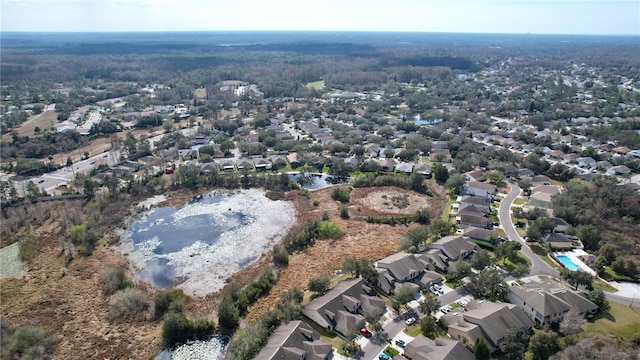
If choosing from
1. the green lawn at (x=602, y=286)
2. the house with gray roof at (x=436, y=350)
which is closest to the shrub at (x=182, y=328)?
the house with gray roof at (x=436, y=350)

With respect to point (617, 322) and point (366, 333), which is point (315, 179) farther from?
point (617, 322)

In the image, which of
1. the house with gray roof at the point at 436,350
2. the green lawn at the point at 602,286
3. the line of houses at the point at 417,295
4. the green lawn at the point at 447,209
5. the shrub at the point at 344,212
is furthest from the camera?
the shrub at the point at 344,212

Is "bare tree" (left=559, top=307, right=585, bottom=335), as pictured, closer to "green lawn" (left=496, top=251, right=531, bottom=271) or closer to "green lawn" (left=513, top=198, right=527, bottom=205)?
"green lawn" (left=496, top=251, right=531, bottom=271)

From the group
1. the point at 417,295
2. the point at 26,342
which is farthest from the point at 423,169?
the point at 26,342

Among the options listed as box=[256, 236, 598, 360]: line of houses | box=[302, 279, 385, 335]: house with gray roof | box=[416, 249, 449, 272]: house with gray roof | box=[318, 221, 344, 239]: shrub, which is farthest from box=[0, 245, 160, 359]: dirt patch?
box=[416, 249, 449, 272]: house with gray roof

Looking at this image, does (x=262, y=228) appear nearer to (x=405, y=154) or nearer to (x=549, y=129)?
(x=405, y=154)

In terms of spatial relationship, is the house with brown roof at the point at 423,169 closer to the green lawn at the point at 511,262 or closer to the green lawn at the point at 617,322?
the green lawn at the point at 511,262
